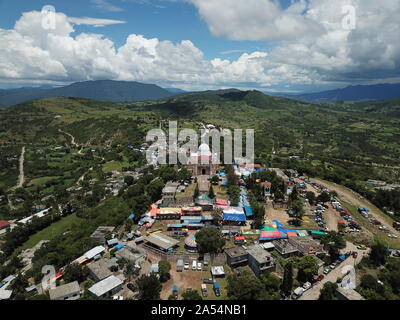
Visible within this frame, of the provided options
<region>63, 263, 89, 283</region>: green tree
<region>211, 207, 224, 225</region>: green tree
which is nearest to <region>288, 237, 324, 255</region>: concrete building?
<region>211, 207, 224, 225</region>: green tree

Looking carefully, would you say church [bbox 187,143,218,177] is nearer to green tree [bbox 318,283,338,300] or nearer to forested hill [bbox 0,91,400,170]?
green tree [bbox 318,283,338,300]

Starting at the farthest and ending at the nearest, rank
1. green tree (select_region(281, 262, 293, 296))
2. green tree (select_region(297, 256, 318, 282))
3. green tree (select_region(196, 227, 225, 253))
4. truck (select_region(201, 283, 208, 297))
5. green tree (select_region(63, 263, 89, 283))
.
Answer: green tree (select_region(196, 227, 225, 253)), green tree (select_region(63, 263, 89, 283)), green tree (select_region(297, 256, 318, 282)), green tree (select_region(281, 262, 293, 296)), truck (select_region(201, 283, 208, 297))

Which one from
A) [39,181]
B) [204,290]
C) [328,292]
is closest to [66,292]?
[204,290]

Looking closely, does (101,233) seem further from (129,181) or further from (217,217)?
(129,181)

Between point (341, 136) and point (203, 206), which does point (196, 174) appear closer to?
point (203, 206)

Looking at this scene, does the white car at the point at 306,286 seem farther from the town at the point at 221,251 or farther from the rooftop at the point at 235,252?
the rooftop at the point at 235,252

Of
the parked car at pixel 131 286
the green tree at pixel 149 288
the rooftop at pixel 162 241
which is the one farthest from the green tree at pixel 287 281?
the parked car at pixel 131 286

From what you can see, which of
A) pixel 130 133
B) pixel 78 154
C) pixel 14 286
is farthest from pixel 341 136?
pixel 14 286
